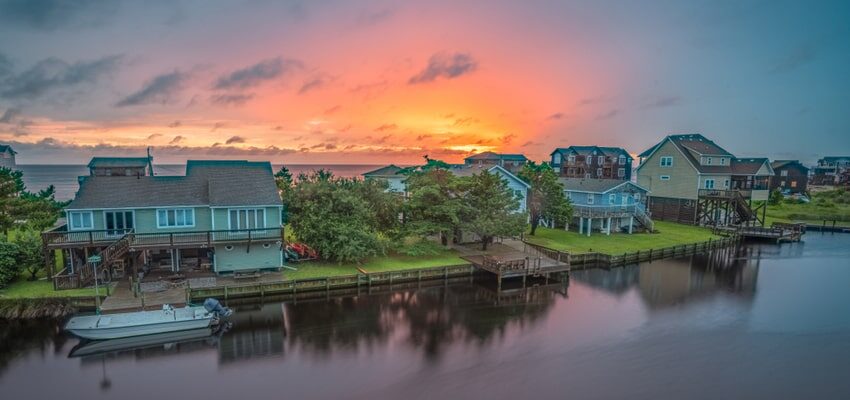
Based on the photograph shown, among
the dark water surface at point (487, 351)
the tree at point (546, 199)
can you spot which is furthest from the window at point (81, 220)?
the tree at point (546, 199)

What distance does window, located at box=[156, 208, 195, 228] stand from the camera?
26.4 meters

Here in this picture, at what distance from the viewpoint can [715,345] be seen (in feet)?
69.6

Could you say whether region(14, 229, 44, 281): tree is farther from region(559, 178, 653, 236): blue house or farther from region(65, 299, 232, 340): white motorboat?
region(559, 178, 653, 236): blue house

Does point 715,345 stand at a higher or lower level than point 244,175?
lower

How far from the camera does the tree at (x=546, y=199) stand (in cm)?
4306

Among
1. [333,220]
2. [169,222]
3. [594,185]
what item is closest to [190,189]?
[169,222]

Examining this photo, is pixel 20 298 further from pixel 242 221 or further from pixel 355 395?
pixel 355 395

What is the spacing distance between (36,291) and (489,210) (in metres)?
28.2

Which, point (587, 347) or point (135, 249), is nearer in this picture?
point (587, 347)

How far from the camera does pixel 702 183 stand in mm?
51344

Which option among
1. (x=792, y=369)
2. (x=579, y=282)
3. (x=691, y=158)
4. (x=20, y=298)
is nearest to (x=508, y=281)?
(x=579, y=282)

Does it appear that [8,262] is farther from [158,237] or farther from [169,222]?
[169,222]

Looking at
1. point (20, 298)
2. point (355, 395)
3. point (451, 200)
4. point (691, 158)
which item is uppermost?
point (691, 158)

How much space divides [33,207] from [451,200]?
31.6m
